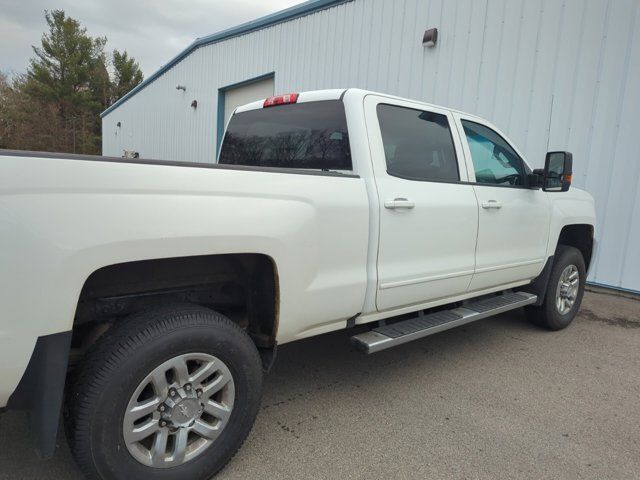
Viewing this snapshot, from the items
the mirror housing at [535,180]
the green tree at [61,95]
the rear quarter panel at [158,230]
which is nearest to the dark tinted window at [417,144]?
the rear quarter panel at [158,230]

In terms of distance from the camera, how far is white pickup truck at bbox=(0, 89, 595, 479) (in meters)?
1.65

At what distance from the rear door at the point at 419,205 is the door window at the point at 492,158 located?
26cm

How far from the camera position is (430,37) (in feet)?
25.1

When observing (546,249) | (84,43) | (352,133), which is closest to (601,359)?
(546,249)

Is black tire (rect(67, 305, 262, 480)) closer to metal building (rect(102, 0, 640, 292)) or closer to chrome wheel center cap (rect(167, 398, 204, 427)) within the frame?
A: chrome wheel center cap (rect(167, 398, 204, 427))

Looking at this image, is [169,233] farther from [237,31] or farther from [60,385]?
[237,31]

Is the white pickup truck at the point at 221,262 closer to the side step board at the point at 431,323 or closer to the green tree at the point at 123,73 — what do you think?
the side step board at the point at 431,323

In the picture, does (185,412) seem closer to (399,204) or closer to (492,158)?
(399,204)

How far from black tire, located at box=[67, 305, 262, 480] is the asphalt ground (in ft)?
0.98

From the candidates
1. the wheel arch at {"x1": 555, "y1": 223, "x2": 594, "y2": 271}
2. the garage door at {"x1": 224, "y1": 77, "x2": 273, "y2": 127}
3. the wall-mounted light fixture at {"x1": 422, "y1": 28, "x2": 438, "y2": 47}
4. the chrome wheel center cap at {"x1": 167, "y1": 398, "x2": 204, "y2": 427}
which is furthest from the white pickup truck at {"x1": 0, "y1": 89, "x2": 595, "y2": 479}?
the garage door at {"x1": 224, "y1": 77, "x2": 273, "y2": 127}

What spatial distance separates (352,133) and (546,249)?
251 centimetres

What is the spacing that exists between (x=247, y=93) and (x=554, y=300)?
995cm

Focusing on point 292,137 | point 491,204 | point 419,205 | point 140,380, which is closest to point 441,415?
point 419,205

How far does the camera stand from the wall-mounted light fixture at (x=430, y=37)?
7621 mm
